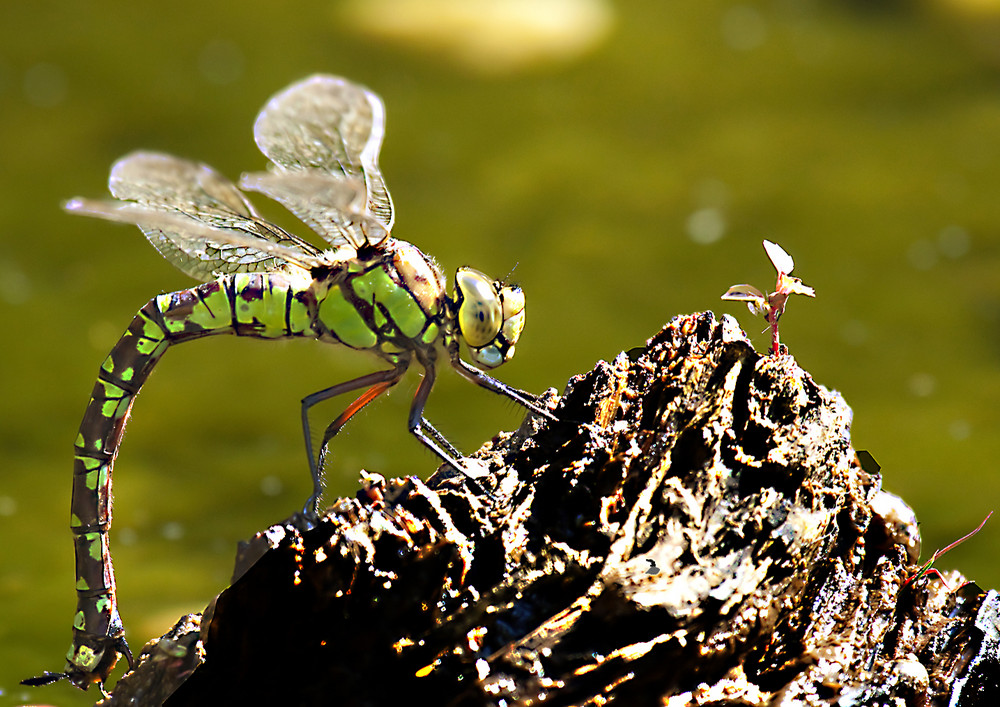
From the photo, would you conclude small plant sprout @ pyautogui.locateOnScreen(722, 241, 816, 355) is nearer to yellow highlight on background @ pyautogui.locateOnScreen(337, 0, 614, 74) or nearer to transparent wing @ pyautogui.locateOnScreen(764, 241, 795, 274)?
transparent wing @ pyautogui.locateOnScreen(764, 241, 795, 274)

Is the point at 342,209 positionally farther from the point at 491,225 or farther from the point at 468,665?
the point at 491,225

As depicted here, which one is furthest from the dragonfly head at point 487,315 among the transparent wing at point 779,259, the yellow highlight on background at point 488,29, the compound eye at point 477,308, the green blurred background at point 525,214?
the yellow highlight on background at point 488,29

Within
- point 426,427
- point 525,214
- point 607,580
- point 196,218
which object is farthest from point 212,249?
point 525,214

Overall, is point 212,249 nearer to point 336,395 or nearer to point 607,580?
point 336,395

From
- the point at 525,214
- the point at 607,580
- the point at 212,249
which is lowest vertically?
the point at 607,580

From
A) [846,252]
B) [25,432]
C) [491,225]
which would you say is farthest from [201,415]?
[846,252]

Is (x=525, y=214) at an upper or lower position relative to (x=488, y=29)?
lower
